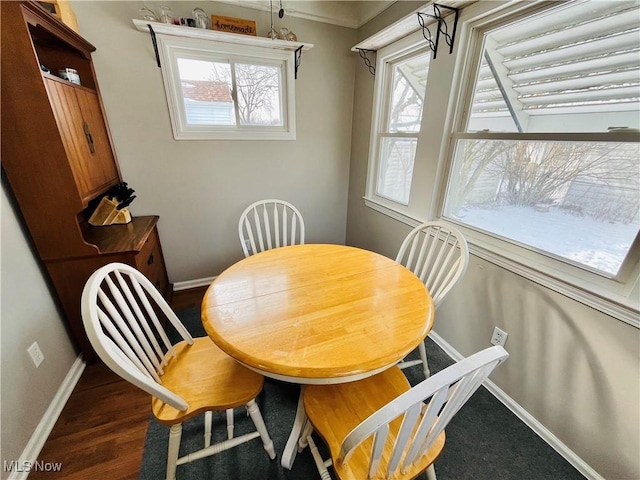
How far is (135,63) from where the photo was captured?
190 centimetres

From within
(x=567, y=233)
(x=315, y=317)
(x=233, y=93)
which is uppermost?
(x=233, y=93)

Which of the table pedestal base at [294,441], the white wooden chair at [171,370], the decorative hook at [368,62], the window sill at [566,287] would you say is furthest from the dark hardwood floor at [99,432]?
the decorative hook at [368,62]

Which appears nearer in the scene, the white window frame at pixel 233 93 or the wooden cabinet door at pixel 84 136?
the wooden cabinet door at pixel 84 136

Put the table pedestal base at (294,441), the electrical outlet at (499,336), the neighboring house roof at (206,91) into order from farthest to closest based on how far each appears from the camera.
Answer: the neighboring house roof at (206,91) < the electrical outlet at (499,336) < the table pedestal base at (294,441)

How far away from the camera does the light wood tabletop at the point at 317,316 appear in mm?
830

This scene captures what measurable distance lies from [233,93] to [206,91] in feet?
0.71

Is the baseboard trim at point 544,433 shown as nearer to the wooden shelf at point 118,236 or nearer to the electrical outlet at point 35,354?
the wooden shelf at point 118,236

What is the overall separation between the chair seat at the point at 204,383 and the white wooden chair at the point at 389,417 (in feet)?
0.81

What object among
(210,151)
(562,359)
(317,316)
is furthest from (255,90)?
(562,359)

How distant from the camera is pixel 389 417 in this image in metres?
0.55

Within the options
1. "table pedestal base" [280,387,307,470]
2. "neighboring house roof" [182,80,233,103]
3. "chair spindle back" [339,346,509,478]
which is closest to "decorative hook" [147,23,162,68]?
"neighboring house roof" [182,80,233,103]

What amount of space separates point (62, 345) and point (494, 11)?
2.99 metres

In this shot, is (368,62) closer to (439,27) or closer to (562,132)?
(439,27)

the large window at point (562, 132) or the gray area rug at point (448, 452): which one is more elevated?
the large window at point (562, 132)
